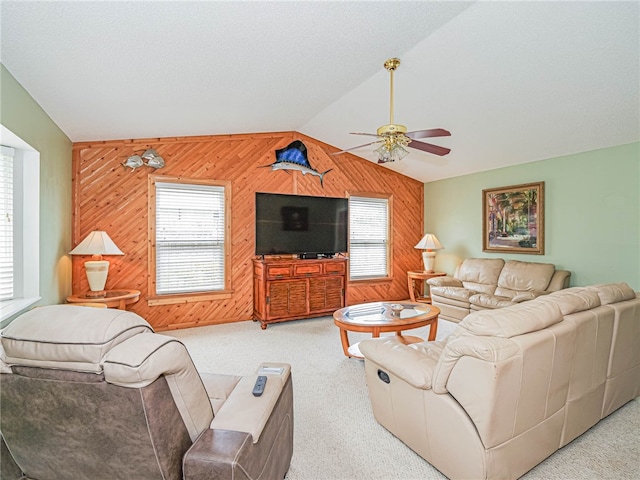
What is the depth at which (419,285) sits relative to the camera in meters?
6.64

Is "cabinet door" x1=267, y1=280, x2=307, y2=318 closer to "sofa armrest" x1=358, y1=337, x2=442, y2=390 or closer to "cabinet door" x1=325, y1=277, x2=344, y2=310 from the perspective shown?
"cabinet door" x1=325, y1=277, x2=344, y2=310

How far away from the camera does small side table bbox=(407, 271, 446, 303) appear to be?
6134 millimetres

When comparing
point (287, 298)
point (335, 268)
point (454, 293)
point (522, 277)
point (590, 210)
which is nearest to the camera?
point (590, 210)

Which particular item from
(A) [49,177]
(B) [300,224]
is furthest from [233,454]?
(B) [300,224]

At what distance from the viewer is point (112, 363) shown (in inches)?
38.2

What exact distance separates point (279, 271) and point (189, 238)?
1.43 metres

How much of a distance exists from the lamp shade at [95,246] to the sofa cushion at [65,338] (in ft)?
10.5

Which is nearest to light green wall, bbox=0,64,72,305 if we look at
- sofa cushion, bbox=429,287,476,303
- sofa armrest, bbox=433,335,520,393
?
sofa armrest, bbox=433,335,520,393

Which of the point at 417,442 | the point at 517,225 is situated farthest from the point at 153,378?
Answer: the point at 517,225

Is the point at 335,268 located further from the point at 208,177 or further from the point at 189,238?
the point at 208,177

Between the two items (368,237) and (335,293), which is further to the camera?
(368,237)

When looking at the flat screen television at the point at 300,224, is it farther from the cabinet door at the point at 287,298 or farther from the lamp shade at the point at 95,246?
the lamp shade at the point at 95,246

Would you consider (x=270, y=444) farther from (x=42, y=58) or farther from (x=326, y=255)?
(x=326, y=255)

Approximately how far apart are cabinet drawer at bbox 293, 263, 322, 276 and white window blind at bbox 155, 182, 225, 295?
1.17 metres
